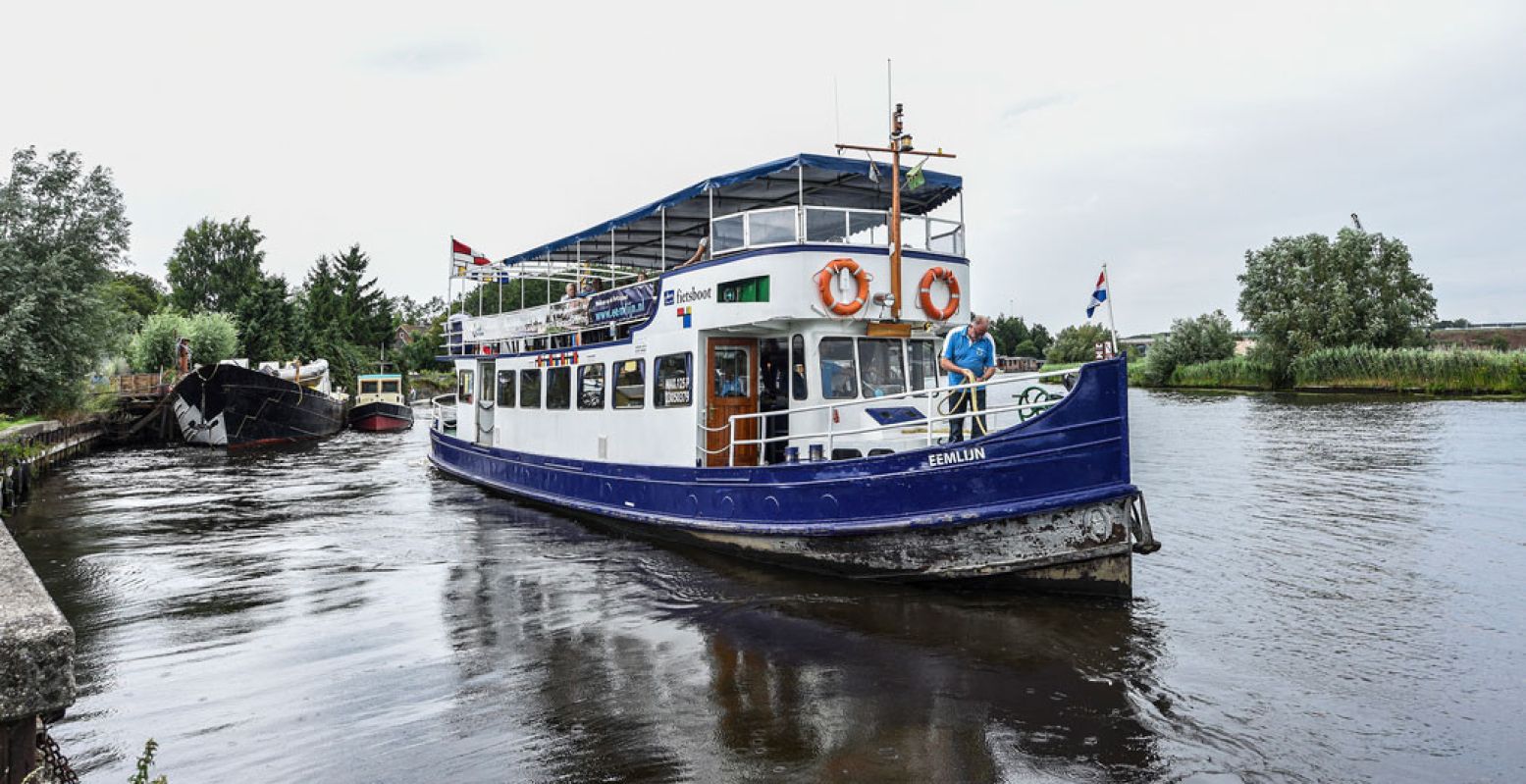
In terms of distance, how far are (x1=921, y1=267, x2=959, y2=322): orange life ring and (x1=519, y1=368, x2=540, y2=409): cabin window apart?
7466mm

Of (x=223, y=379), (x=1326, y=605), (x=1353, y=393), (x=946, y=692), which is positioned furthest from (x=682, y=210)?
(x=1353, y=393)

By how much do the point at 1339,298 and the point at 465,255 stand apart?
45.2m

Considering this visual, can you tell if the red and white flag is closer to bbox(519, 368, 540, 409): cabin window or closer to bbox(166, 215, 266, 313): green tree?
bbox(519, 368, 540, 409): cabin window

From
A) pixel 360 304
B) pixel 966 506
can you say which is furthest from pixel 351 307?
pixel 966 506

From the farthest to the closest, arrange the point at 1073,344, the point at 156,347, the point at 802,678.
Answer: the point at 1073,344 → the point at 156,347 → the point at 802,678

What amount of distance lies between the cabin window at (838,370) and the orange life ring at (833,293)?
1.58 ft

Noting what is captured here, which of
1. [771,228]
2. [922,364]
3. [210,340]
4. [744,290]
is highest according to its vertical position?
[210,340]

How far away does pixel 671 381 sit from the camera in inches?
472

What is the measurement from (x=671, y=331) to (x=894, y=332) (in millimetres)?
3062

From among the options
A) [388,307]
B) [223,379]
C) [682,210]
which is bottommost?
[223,379]

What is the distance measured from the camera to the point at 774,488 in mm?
10188

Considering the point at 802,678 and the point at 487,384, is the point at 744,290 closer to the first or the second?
the point at 802,678

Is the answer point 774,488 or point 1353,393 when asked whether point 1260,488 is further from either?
point 1353,393

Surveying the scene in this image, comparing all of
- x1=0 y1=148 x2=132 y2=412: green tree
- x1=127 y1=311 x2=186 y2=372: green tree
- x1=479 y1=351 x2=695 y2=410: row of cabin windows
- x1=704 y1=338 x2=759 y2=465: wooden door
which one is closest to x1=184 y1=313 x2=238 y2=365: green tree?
x1=127 y1=311 x2=186 y2=372: green tree
